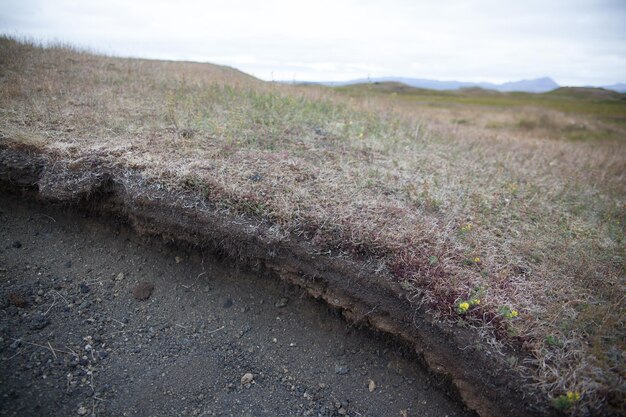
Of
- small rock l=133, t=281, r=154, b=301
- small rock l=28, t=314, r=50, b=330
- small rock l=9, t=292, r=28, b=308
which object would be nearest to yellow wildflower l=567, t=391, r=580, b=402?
small rock l=133, t=281, r=154, b=301

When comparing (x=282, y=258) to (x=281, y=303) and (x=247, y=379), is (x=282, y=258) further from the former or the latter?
(x=247, y=379)

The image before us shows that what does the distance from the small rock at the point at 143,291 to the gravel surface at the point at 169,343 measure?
0.01 metres

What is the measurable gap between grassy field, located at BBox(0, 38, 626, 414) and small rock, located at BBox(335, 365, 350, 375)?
1.07 m

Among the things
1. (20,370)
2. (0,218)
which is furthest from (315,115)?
(20,370)

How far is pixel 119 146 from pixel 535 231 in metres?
6.09

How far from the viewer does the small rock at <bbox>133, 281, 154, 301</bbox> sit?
Answer: 4.10 m

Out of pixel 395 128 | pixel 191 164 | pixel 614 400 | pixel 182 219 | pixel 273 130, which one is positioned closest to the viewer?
pixel 614 400

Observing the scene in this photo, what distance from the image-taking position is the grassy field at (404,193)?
3.19 m

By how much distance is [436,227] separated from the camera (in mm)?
4344

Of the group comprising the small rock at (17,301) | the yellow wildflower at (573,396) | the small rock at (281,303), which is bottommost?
the small rock at (281,303)

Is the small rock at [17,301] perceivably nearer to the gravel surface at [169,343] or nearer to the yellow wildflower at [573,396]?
the gravel surface at [169,343]

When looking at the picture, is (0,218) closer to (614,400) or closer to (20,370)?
(20,370)

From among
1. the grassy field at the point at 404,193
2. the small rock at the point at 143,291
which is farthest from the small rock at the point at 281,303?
the small rock at the point at 143,291

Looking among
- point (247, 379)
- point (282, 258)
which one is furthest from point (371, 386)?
point (282, 258)
